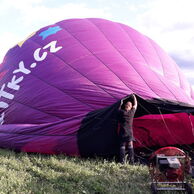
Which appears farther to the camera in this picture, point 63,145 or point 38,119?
point 38,119

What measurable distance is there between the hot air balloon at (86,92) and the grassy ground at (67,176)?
0.30m

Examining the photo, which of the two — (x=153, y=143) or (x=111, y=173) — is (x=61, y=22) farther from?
(x=111, y=173)

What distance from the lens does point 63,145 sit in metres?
4.69

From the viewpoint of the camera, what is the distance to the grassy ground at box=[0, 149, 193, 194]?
3486 millimetres

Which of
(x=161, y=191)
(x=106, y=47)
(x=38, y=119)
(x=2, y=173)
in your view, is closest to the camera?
(x=161, y=191)

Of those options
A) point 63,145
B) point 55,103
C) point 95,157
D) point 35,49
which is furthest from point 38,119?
point 35,49

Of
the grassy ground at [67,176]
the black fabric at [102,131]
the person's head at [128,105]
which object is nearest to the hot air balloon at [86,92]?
the black fabric at [102,131]

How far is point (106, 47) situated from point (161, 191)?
3.16 metres

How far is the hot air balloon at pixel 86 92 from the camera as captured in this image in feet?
15.3

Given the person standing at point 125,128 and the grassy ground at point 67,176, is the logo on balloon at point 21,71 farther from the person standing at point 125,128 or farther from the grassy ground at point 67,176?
the person standing at point 125,128

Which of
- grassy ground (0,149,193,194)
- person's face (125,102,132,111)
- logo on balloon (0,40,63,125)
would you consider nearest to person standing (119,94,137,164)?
person's face (125,102,132,111)

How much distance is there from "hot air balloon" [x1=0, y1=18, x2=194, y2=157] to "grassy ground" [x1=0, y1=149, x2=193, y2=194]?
0.97 feet

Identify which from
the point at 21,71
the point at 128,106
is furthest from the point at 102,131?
the point at 21,71

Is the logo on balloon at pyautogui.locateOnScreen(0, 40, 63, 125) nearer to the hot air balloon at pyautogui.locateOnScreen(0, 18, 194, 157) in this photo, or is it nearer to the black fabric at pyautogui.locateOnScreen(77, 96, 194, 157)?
the hot air balloon at pyautogui.locateOnScreen(0, 18, 194, 157)
